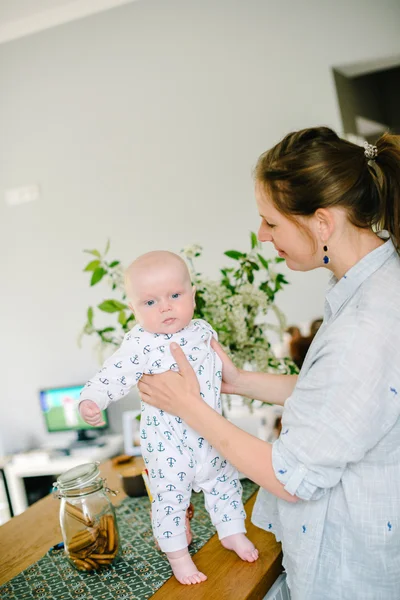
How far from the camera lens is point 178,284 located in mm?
1228

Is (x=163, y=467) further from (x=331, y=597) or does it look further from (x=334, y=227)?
(x=334, y=227)

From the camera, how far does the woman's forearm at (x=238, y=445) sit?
3.45 ft

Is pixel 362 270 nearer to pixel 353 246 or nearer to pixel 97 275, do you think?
pixel 353 246

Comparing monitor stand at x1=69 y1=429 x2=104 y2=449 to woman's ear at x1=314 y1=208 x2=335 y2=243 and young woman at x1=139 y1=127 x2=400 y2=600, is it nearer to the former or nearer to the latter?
young woman at x1=139 y1=127 x2=400 y2=600

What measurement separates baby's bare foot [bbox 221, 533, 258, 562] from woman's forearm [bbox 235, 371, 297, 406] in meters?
0.31

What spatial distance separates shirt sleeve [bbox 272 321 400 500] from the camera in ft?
3.24

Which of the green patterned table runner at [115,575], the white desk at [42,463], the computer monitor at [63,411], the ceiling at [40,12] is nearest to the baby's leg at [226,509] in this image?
the green patterned table runner at [115,575]

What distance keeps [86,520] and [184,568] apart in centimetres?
24

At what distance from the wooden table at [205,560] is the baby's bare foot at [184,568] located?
0.5 inches

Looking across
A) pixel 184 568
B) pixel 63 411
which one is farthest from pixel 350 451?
pixel 63 411

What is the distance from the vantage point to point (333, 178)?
43.3 inches

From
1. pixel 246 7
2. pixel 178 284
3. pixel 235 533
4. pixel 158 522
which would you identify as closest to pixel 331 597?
pixel 235 533

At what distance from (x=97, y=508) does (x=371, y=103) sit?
14.9 ft

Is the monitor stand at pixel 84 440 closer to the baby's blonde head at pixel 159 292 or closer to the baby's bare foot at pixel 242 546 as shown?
the baby's bare foot at pixel 242 546
